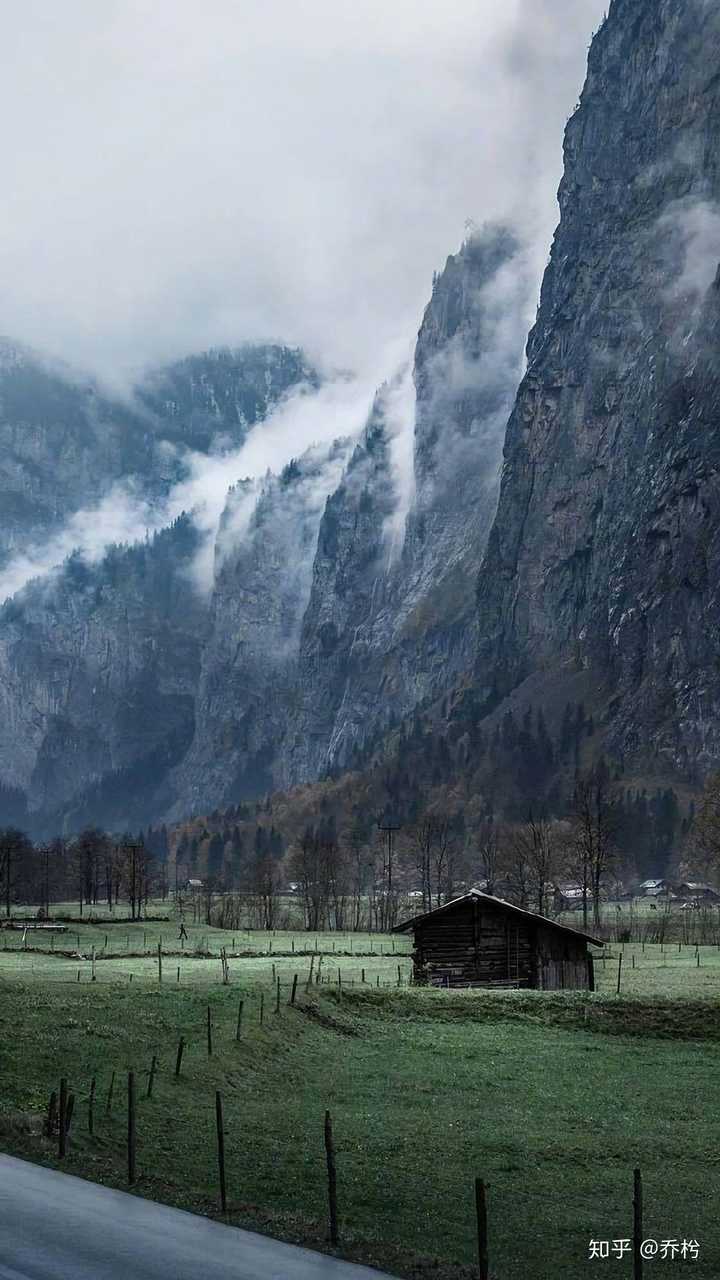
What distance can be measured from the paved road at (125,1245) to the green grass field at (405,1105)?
1.10 m

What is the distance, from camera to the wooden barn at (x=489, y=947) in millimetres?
78375

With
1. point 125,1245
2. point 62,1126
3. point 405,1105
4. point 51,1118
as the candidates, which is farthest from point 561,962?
point 125,1245

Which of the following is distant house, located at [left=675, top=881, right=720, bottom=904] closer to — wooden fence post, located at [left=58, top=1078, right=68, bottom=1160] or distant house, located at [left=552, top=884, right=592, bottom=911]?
distant house, located at [left=552, top=884, right=592, bottom=911]

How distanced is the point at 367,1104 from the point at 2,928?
83019 millimetres

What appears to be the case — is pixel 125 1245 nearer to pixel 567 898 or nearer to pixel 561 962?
pixel 561 962

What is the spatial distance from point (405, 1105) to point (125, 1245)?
2082 cm

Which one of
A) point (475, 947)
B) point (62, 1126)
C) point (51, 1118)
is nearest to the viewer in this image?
point (62, 1126)

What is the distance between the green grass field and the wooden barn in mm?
9377

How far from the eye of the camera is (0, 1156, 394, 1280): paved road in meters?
19.9

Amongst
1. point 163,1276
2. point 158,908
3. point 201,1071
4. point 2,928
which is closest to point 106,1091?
point 201,1071

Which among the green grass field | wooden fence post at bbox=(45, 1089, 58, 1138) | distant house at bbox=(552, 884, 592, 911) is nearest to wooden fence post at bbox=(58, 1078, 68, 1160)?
the green grass field

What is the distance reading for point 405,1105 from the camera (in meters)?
40.8

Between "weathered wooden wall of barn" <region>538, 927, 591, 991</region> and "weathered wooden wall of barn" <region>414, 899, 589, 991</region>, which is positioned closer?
"weathered wooden wall of barn" <region>414, 899, 589, 991</region>

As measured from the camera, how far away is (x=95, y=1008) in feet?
170
